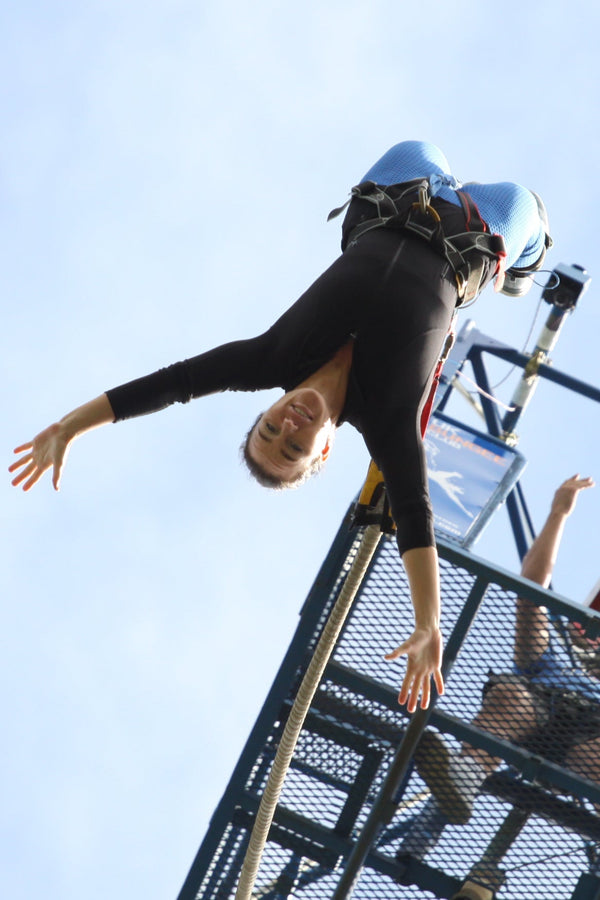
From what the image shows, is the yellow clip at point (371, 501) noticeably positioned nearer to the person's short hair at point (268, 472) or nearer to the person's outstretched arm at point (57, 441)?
the person's short hair at point (268, 472)

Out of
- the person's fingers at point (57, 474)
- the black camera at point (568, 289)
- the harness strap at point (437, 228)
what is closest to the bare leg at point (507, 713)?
the harness strap at point (437, 228)

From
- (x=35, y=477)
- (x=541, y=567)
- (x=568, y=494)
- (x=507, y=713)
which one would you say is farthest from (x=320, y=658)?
(x=568, y=494)

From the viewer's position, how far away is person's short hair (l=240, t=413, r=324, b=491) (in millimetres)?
Result: 5977

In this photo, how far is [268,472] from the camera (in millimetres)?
5961

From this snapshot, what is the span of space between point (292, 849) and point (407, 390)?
338 centimetres

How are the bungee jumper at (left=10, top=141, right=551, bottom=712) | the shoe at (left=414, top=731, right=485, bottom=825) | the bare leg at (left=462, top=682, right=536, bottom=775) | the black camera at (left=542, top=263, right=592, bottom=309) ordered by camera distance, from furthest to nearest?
the black camera at (left=542, top=263, right=592, bottom=309) < the shoe at (left=414, top=731, right=485, bottom=825) < the bare leg at (left=462, top=682, right=536, bottom=775) < the bungee jumper at (left=10, top=141, right=551, bottom=712)

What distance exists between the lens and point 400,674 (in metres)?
7.22

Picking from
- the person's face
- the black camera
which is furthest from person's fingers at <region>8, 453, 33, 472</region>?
the black camera

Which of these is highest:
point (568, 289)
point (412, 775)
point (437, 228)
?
point (568, 289)

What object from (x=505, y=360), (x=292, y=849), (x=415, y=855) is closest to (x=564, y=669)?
(x=415, y=855)

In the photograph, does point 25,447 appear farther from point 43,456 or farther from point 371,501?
point 371,501

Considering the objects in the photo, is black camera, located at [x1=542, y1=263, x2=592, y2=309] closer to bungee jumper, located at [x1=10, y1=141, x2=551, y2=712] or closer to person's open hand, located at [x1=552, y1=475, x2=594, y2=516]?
person's open hand, located at [x1=552, y1=475, x2=594, y2=516]

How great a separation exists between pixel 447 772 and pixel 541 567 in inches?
61.0

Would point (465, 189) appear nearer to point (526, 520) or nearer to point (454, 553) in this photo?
point (454, 553)
